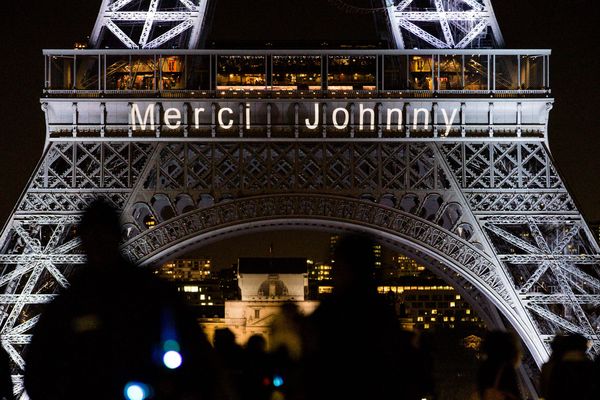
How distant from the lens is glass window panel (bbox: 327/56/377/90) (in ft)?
164

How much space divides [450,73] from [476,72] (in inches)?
32.6

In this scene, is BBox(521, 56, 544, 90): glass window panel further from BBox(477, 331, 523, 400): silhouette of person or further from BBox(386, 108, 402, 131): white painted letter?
BBox(477, 331, 523, 400): silhouette of person

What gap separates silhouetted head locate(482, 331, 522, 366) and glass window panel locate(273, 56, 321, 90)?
1418 inches

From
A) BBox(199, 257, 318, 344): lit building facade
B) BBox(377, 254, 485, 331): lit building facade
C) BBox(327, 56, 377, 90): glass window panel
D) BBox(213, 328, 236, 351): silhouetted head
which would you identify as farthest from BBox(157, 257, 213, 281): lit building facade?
BBox(213, 328, 236, 351): silhouetted head

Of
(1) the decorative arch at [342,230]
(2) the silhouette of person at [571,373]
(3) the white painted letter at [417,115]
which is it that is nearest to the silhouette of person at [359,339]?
(2) the silhouette of person at [571,373]

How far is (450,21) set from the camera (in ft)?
140

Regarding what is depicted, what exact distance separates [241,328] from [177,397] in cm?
9769

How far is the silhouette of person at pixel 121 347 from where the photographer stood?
23.7 ft

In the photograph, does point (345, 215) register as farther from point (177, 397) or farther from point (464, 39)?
point (177, 397)

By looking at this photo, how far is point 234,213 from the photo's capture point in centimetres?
3994

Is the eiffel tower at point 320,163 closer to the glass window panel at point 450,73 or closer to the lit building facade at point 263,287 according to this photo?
the glass window panel at point 450,73

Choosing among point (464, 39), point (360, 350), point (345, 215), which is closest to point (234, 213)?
point (345, 215)

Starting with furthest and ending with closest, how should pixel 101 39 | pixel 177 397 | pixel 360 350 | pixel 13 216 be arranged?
pixel 101 39
pixel 13 216
pixel 360 350
pixel 177 397

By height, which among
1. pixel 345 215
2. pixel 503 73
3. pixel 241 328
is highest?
pixel 503 73
